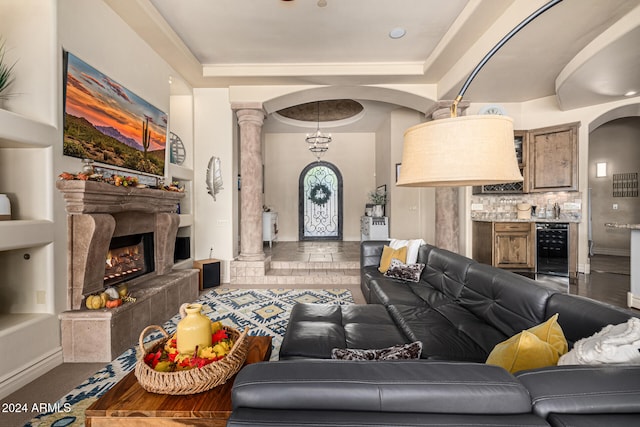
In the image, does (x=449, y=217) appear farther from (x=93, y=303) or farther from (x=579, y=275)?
(x=93, y=303)

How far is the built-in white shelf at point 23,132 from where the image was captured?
2.05 m

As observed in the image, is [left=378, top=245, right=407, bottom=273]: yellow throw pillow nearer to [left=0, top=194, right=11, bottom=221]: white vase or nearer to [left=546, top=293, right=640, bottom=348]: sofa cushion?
[left=546, top=293, right=640, bottom=348]: sofa cushion

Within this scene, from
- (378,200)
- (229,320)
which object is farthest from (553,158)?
(229,320)

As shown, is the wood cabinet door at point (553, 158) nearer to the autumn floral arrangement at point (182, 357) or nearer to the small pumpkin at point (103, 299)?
the autumn floral arrangement at point (182, 357)

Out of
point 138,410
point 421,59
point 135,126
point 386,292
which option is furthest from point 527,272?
point 135,126

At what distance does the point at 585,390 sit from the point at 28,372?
3.34 m

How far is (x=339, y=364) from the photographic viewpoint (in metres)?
0.97

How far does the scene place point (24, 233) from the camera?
7.16 feet

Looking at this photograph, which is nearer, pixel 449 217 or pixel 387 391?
pixel 387 391

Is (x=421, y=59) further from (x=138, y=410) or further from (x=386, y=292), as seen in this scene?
(x=138, y=410)

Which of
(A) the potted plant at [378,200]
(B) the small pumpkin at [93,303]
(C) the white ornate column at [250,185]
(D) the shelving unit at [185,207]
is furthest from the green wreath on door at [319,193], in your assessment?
(B) the small pumpkin at [93,303]

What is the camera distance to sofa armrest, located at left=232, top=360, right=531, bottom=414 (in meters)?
0.85

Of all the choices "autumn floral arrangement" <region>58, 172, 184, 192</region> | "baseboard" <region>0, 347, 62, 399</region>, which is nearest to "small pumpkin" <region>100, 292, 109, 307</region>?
"baseboard" <region>0, 347, 62, 399</region>

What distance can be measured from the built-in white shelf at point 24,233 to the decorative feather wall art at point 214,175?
269cm
